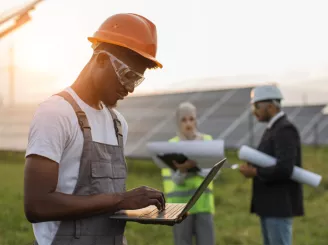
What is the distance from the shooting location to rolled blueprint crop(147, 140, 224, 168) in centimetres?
461

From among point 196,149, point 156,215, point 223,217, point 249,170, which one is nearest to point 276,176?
point 249,170

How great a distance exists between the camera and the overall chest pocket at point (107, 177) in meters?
1.94

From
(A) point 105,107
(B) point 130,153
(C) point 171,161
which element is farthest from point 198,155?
(B) point 130,153

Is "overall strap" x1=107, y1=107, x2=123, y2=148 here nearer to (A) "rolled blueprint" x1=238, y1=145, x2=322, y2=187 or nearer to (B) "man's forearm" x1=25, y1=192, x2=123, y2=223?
(B) "man's forearm" x1=25, y1=192, x2=123, y2=223

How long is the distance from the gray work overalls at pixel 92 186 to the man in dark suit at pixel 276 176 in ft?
9.02

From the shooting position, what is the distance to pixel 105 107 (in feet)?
7.11

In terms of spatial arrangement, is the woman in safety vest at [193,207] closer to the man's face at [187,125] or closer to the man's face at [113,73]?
the man's face at [187,125]

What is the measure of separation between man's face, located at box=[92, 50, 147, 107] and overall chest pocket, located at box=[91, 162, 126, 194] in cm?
26

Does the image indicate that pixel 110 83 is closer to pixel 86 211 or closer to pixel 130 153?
pixel 86 211

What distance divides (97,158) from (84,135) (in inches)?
4.2

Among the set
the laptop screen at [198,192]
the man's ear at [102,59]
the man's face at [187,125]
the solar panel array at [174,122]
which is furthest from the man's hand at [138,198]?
the solar panel array at [174,122]

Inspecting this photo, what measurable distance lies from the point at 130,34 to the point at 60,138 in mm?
504

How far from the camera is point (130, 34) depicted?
2.02m

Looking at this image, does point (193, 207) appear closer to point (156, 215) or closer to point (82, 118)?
point (156, 215)
